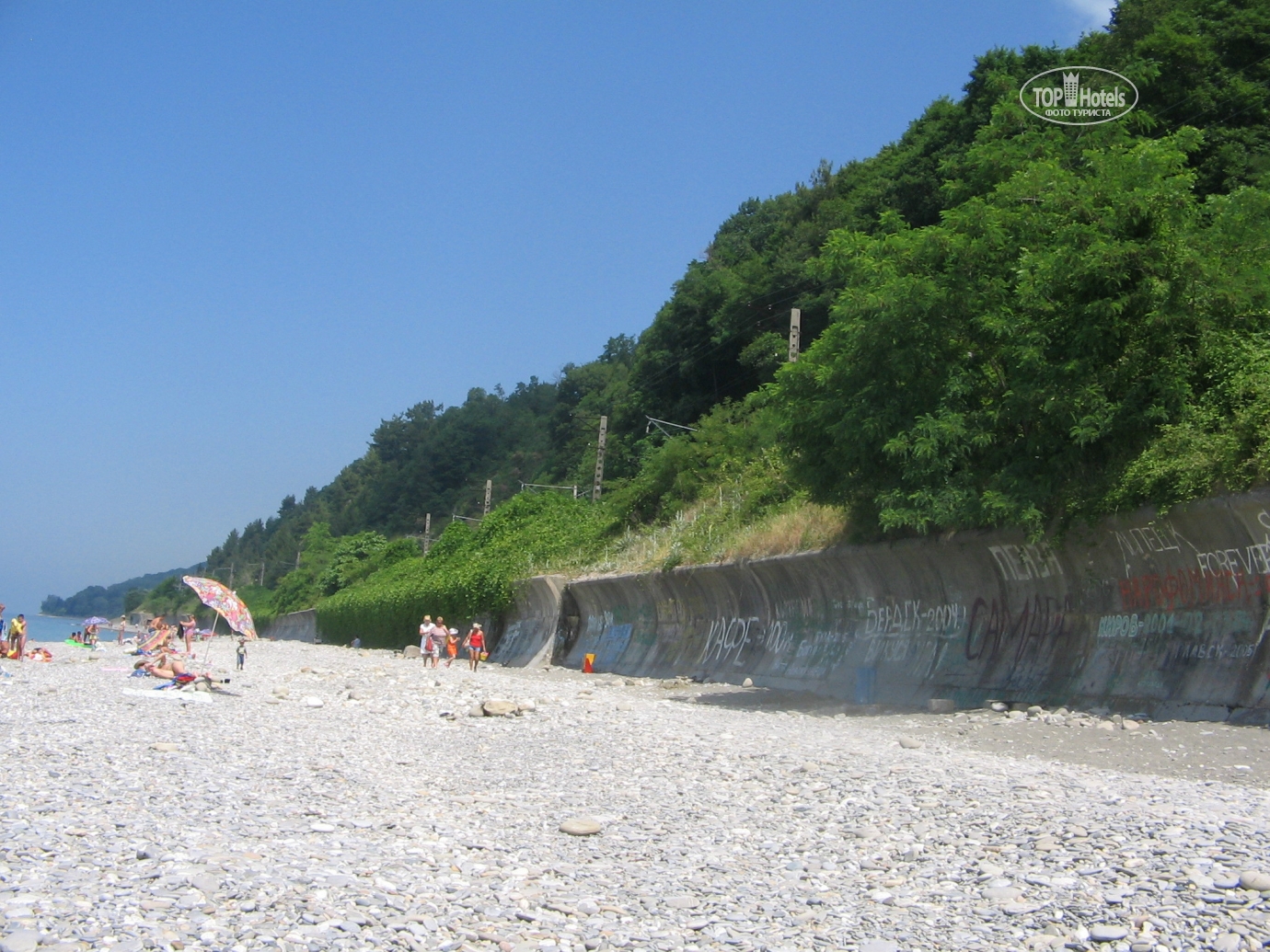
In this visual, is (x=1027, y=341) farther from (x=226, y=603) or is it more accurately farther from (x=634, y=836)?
(x=226, y=603)

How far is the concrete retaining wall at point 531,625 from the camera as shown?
35.5m

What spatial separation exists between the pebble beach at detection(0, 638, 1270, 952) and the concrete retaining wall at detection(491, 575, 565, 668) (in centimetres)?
2092

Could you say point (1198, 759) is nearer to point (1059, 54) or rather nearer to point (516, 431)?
point (1059, 54)

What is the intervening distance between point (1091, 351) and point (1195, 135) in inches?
155

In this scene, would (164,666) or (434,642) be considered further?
(434,642)

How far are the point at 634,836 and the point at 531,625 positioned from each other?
1184 inches

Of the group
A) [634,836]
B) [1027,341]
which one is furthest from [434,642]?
[634,836]

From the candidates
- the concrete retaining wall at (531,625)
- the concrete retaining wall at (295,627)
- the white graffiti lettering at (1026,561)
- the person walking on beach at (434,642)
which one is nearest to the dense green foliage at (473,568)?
the concrete retaining wall at (531,625)

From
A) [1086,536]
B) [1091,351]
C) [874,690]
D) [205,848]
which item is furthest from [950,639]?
[205,848]

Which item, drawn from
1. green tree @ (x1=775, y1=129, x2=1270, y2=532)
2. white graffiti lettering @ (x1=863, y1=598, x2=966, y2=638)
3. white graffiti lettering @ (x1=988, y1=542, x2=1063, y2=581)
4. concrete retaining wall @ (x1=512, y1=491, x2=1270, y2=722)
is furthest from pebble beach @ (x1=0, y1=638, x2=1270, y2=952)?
green tree @ (x1=775, y1=129, x2=1270, y2=532)

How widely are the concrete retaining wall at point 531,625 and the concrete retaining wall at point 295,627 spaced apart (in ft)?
160

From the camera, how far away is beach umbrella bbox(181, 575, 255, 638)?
22.1 m

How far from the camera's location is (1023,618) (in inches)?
628

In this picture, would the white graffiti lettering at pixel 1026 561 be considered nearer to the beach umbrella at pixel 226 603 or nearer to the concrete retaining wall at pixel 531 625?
the beach umbrella at pixel 226 603
